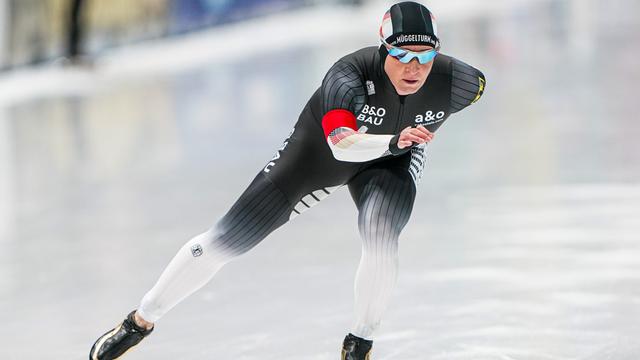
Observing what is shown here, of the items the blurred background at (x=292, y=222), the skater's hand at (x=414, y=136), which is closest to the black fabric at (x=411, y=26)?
the skater's hand at (x=414, y=136)

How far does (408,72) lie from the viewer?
13.0ft

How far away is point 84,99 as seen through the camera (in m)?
11.6

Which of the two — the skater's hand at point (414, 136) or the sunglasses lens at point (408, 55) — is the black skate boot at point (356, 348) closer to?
the skater's hand at point (414, 136)

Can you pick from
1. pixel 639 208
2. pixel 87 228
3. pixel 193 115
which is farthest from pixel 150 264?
pixel 193 115

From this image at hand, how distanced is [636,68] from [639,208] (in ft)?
19.0

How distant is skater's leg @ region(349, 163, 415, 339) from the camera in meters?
4.04

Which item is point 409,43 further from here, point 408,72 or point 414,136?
point 414,136

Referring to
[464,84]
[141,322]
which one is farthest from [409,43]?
[141,322]

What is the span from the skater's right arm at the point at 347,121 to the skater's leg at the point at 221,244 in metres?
0.31

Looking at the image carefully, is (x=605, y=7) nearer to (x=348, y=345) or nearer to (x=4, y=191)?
(x=4, y=191)

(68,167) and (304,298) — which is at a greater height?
(68,167)

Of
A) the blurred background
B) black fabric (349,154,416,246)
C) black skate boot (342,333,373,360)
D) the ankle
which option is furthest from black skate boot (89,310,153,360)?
black fabric (349,154,416,246)

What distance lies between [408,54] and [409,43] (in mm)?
39

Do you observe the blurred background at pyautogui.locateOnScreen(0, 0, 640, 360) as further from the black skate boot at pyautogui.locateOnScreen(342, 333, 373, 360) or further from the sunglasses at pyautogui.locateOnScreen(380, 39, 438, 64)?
the sunglasses at pyautogui.locateOnScreen(380, 39, 438, 64)
